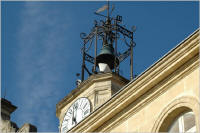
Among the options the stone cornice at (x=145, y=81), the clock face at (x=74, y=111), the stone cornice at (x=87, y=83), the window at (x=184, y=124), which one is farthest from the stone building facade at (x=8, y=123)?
the stone cornice at (x=87, y=83)

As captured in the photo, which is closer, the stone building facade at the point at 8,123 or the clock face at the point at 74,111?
the stone building facade at the point at 8,123

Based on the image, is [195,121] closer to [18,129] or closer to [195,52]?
[195,52]

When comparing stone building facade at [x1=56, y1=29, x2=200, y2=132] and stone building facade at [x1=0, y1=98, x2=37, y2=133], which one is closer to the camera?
stone building facade at [x1=56, y1=29, x2=200, y2=132]

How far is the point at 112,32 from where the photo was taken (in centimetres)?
3694

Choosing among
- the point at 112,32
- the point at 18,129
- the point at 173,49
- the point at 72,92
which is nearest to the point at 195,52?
the point at 173,49

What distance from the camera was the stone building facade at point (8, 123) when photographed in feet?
74.6

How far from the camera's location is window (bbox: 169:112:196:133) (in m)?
18.3

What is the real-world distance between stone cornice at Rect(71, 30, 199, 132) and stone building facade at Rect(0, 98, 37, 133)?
207 centimetres

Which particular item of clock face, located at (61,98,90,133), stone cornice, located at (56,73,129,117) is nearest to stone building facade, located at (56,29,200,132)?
clock face, located at (61,98,90,133)

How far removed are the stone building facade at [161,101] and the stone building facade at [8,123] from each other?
2069mm

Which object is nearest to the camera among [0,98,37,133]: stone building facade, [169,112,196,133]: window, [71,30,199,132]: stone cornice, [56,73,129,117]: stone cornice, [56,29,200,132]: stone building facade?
[169,112,196,133]: window

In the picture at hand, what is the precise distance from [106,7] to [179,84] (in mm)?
20261

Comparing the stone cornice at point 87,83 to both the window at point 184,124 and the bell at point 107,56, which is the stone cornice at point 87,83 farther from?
the window at point 184,124

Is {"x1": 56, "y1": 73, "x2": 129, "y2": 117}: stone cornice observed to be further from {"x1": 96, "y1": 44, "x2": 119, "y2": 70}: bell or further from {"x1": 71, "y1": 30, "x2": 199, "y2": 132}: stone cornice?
{"x1": 71, "y1": 30, "x2": 199, "y2": 132}: stone cornice
